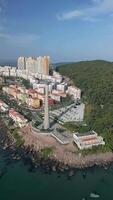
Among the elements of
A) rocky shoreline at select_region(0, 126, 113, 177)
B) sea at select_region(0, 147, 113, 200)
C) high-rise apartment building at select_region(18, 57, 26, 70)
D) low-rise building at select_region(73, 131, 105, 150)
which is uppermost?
high-rise apartment building at select_region(18, 57, 26, 70)

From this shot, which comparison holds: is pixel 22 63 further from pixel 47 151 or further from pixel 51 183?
pixel 51 183

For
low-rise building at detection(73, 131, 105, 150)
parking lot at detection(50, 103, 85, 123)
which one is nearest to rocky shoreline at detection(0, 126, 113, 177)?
low-rise building at detection(73, 131, 105, 150)

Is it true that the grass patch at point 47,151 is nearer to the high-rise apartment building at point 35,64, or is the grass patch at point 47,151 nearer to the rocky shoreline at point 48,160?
the rocky shoreline at point 48,160

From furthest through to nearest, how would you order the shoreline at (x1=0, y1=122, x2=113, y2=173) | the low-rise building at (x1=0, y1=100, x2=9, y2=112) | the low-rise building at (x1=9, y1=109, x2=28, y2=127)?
the low-rise building at (x1=0, y1=100, x2=9, y2=112)
the low-rise building at (x1=9, y1=109, x2=28, y2=127)
the shoreline at (x1=0, y1=122, x2=113, y2=173)

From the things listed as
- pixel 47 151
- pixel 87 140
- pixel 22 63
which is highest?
pixel 22 63

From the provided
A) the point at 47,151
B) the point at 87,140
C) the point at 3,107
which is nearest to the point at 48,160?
the point at 47,151

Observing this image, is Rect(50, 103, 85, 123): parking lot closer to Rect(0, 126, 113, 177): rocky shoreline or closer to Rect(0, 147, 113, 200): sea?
Rect(0, 126, 113, 177): rocky shoreline
